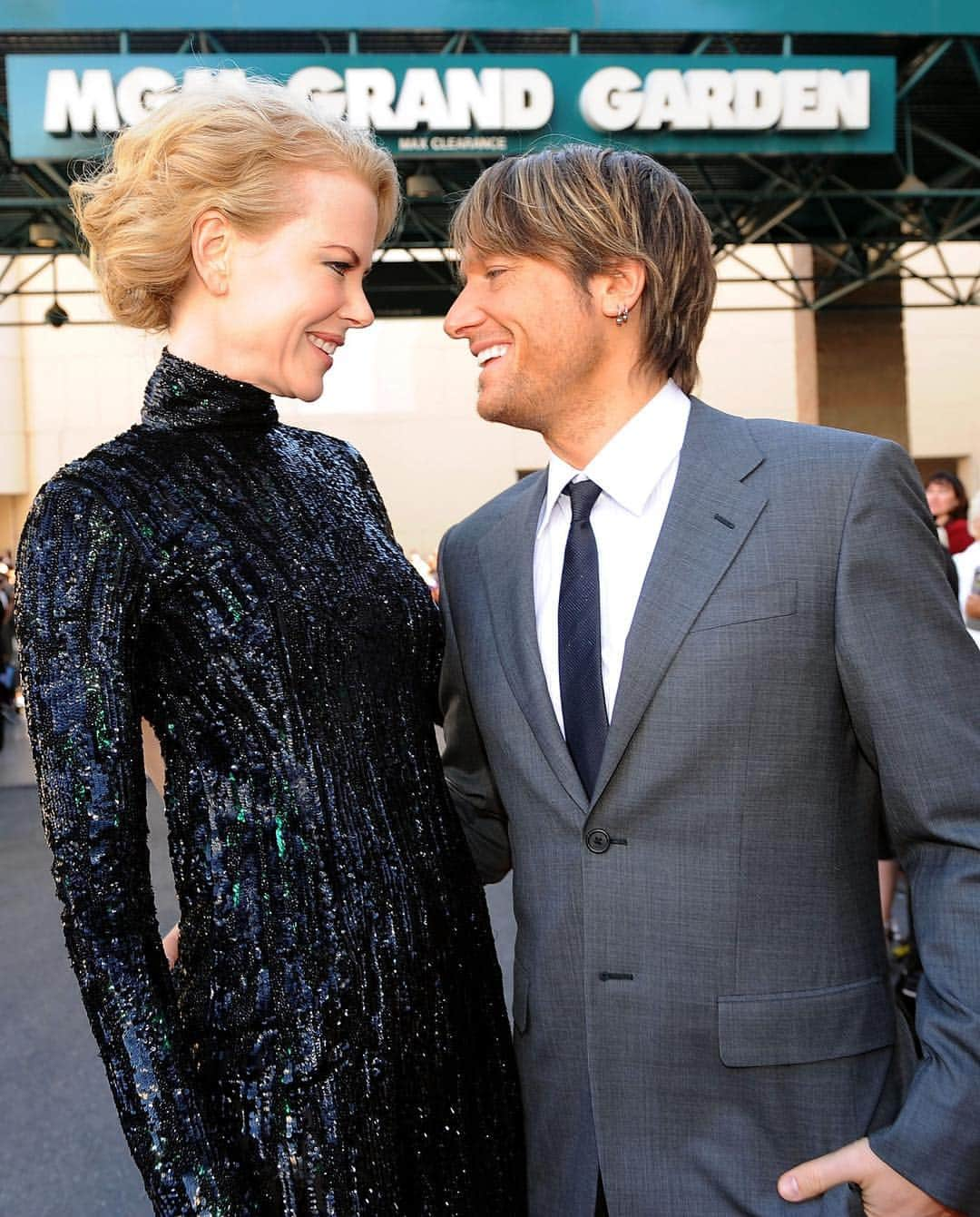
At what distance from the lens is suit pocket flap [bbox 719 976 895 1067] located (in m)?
1.56

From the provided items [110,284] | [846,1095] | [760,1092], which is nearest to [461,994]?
[760,1092]

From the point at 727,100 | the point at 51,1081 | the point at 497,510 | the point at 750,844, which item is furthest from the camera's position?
the point at 727,100

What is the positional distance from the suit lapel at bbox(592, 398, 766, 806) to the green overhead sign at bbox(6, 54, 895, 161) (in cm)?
932

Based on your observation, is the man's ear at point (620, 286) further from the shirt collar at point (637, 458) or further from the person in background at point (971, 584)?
the person in background at point (971, 584)

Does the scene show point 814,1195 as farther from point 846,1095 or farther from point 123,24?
point 123,24

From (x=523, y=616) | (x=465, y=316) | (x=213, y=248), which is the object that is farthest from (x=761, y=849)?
(x=213, y=248)

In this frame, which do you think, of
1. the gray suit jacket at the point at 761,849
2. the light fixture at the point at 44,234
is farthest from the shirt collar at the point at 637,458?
the light fixture at the point at 44,234

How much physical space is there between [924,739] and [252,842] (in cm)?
82

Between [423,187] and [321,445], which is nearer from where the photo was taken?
[321,445]

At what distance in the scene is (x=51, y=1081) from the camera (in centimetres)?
398

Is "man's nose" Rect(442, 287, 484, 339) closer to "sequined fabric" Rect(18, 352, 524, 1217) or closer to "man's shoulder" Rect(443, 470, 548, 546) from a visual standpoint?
"man's shoulder" Rect(443, 470, 548, 546)

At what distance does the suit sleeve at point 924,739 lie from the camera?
149 cm

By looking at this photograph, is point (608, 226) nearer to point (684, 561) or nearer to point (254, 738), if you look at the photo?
point (684, 561)

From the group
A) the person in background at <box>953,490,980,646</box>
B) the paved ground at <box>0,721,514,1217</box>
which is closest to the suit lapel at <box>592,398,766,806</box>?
the paved ground at <box>0,721,514,1217</box>
